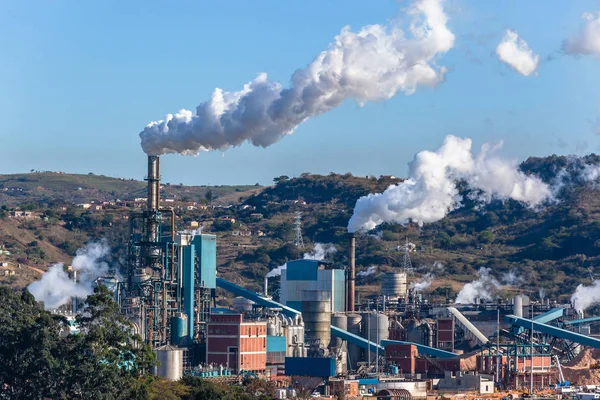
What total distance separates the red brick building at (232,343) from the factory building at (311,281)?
30.1m

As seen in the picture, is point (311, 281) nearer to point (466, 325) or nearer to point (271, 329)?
point (466, 325)

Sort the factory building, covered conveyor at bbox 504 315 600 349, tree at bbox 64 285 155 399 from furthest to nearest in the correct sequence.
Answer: the factory building → covered conveyor at bbox 504 315 600 349 → tree at bbox 64 285 155 399

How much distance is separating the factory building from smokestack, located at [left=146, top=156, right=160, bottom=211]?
107 feet

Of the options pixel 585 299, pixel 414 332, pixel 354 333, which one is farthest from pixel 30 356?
pixel 585 299

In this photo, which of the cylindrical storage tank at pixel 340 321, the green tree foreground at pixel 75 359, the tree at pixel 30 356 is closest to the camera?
the green tree foreground at pixel 75 359

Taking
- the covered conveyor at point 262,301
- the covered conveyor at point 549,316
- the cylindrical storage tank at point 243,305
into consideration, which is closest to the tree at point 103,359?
the covered conveyor at point 262,301

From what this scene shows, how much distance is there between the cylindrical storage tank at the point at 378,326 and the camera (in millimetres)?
149750

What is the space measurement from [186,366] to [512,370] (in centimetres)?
3353

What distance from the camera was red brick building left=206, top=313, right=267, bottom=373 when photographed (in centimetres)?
12706

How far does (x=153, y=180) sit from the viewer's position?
5084 inches

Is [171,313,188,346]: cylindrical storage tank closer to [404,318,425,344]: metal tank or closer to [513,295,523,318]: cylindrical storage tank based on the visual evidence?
[404,318,425,344]: metal tank

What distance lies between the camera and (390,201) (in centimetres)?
16662

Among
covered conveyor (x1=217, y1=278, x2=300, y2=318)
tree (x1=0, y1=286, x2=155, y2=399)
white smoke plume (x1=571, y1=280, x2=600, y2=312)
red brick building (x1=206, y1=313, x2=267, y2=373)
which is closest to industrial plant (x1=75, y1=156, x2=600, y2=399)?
red brick building (x1=206, y1=313, x2=267, y2=373)

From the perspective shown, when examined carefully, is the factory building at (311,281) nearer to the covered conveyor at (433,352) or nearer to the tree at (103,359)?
Result: the covered conveyor at (433,352)
